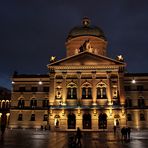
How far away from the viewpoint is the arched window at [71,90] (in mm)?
58344

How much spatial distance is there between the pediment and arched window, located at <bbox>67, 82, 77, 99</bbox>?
510cm

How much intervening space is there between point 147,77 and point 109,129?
65.1 ft

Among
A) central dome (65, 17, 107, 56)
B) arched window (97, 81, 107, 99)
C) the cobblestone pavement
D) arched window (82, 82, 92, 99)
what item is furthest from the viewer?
central dome (65, 17, 107, 56)

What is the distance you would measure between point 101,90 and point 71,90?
23.7 ft

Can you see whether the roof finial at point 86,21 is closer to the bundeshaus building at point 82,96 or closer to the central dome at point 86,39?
the central dome at point 86,39

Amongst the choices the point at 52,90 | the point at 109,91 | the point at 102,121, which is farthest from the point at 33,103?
the point at 109,91

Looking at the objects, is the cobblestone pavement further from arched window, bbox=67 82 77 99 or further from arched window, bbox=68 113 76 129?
arched window, bbox=67 82 77 99

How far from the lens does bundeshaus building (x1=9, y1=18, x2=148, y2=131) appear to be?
5584cm

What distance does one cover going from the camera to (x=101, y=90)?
191 feet

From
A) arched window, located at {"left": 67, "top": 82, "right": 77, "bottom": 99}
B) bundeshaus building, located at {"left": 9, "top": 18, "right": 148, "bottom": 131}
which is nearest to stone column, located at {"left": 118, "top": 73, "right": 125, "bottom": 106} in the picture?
bundeshaus building, located at {"left": 9, "top": 18, "right": 148, "bottom": 131}

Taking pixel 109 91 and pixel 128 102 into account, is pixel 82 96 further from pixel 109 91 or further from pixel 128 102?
pixel 128 102

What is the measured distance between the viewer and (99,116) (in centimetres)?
5612

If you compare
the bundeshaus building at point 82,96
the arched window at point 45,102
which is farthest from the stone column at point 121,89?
the arched window at point 45,102

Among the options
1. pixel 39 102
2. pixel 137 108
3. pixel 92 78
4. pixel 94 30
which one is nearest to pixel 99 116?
pixel 92 78
